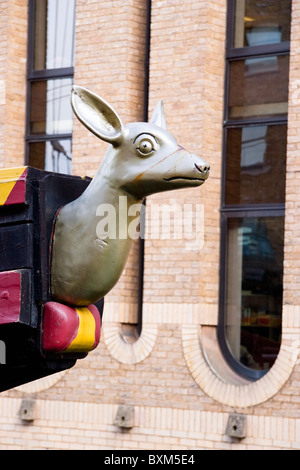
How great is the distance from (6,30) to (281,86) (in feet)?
12.0

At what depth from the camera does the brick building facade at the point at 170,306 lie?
32.4ft

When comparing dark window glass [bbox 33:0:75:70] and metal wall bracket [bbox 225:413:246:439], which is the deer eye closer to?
metal wall bracket [bbox 225:413:246:439]

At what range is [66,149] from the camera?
12.1 meters

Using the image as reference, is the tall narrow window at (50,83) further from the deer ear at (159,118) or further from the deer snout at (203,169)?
the deer snout at (203,169)

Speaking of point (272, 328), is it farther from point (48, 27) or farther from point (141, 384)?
point (48, 27)

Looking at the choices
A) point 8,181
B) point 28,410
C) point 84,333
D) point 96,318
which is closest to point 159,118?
point 8,181

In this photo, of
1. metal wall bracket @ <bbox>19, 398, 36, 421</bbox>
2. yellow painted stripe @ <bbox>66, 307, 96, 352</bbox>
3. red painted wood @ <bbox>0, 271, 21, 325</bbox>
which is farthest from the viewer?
metal wall bracket @ <bbox>19, 398, 36, 421</bbox>

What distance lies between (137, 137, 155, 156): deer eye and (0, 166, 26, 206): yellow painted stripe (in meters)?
0.69

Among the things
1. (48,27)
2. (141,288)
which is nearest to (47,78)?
(48,27)

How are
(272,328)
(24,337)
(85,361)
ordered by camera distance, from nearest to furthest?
(24,337) → (272,328) → (85,361)

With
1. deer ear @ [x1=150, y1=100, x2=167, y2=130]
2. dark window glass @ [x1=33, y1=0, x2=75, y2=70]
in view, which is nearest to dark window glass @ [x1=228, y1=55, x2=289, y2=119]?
dark window glass @ [x1=33, y1=0, x2=75, y2=70]

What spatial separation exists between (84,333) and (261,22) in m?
5.78

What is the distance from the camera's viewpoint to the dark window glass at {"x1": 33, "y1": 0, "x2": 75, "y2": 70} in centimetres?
1228

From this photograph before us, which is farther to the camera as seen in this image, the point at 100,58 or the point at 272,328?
the point at 100,58
